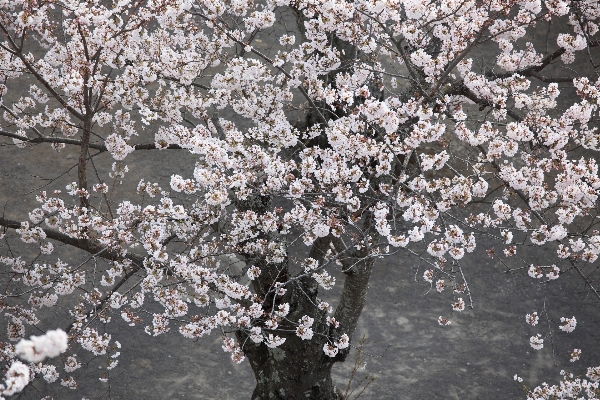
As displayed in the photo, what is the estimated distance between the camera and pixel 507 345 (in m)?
9.54

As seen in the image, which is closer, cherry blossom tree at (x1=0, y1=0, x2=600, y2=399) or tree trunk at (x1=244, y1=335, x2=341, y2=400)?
cherry blossom tree at (x1=0, y1=0, x2=600, y2=399)

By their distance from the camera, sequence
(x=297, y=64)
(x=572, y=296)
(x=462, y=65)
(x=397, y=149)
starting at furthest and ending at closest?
(x=572, y=296), (x=462, y=65), (x=297, y=64), (x=397, y=149)

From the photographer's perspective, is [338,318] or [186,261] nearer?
[186,261]

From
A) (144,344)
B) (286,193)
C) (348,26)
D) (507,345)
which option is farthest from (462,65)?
(144,344)

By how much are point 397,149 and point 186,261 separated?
2.12m

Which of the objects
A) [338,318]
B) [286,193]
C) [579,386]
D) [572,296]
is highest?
[572,296]

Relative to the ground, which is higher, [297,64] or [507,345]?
[297,64]

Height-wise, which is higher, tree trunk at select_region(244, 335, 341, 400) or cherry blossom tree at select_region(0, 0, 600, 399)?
cherry blossom tree at select_region(0, 0, 600, 399)

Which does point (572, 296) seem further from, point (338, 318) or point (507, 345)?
point (338, 318)

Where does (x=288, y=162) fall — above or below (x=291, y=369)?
above

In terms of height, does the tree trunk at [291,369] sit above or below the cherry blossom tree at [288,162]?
below

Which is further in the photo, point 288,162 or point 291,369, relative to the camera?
point 291,369

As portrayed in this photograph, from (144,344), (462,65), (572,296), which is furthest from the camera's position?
(572,296)

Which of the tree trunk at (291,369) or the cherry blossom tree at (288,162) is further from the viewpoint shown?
the tree trunk at (291,369)
